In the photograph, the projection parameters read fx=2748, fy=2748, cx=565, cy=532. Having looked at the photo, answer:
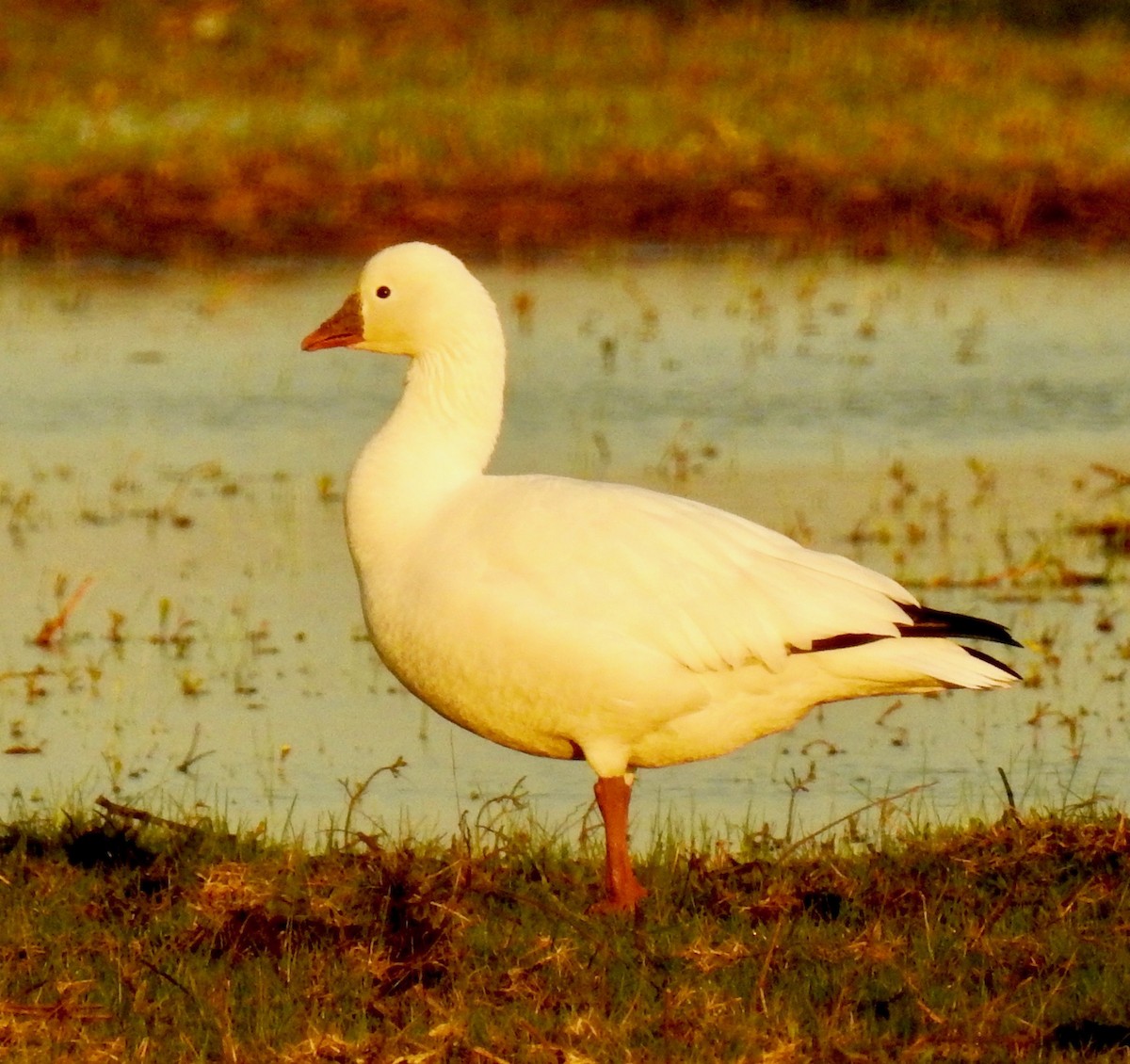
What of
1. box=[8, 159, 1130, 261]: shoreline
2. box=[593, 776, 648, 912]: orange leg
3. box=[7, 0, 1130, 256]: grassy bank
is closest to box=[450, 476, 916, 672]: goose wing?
box=[593, 776, 648, 912]: orange leg

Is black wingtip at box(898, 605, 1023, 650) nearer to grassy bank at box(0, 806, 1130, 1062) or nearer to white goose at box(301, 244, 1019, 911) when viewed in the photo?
white goose at box(301, 244, 1019, 911)

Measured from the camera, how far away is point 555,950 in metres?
5.46

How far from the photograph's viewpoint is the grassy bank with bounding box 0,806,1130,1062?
16.5 feet

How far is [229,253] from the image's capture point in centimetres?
1659

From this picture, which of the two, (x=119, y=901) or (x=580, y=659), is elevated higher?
(x=580, y=659)

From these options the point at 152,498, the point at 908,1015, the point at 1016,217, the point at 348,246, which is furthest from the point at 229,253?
the point at 908,1015

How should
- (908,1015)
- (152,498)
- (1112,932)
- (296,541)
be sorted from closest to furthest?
(908,1015), (1112,932), (296,541), (152,498)

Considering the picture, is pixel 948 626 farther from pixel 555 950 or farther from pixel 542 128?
pixel 542 128

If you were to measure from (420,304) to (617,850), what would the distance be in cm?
151

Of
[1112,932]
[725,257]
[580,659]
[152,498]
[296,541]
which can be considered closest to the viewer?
[1112,932]

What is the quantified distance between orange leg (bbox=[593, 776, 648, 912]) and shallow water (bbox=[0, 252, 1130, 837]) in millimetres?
692

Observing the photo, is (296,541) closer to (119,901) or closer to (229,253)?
(119,901)

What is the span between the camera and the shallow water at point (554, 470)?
24.6ft

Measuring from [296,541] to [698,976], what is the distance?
16.0ft
